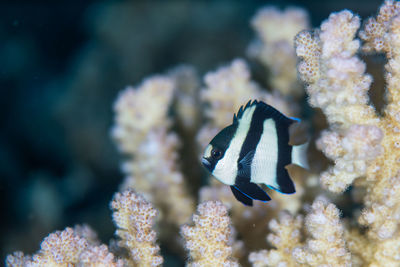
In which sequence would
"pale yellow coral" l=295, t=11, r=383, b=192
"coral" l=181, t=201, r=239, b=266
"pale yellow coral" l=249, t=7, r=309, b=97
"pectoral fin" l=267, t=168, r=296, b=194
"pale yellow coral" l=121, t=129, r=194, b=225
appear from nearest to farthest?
"pale yellow coral" l=295, t=11, r=383, b=192 < "coral" l=181, t=201, r=239, b=266 < "pectoral fin" l=267, t=168, r=296, b=194 < "pale yellow coral" l=121, t=129, r=194, b=225 < "pale yellow coral" l=249, t=7, r=309, b=97

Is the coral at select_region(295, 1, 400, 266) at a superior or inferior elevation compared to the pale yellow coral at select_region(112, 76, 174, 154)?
inferior

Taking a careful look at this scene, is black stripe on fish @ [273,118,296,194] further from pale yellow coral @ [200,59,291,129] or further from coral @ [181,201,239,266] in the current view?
pale yellow coral @ [200,59,291,129]

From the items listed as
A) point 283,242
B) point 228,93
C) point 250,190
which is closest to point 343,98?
point 250,190

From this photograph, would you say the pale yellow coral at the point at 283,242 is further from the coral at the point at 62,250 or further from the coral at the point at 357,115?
the coral at the point at 62,250

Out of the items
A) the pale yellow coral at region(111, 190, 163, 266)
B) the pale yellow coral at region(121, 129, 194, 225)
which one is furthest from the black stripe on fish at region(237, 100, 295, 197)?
the pale yellow coral at region(121, 129, 194, 225)

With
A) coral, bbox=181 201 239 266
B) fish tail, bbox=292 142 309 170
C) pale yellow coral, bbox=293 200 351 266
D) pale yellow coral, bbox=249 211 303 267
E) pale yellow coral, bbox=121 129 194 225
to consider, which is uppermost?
pale yellow coral, bbox=121 129 194 225
